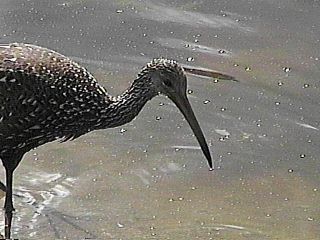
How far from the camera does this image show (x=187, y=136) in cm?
712

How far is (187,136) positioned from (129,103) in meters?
1.00

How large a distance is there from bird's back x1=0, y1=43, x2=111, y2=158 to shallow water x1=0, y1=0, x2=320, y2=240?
54cm

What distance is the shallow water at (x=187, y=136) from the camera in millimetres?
6289

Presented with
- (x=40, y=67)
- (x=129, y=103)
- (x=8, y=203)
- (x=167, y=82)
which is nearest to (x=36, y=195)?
(x=8, y=203)

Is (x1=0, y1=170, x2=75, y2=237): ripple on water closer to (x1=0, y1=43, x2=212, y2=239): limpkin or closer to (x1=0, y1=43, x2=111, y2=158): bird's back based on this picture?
(x1=0, y1=43, x2=212, y2=239): limpkin

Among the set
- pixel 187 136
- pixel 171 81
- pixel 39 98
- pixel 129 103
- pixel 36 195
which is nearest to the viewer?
pixel 39 98

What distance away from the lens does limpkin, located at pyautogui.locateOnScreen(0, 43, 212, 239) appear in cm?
582

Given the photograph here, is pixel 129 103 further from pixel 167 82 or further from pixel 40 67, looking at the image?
pixel 40 67

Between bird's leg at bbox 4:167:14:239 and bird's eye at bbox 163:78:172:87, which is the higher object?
bird's eye at bbox 163:78:172:87

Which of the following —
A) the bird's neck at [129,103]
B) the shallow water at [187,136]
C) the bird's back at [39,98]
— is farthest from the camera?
the shallow water at [187,136]

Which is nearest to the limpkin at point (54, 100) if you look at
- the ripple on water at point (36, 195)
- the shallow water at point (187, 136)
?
the ripple on water at point (36, 195)

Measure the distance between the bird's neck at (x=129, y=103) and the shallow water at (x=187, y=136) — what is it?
0.53 metres

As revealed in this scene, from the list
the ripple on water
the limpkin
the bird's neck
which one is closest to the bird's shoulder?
the limpkin

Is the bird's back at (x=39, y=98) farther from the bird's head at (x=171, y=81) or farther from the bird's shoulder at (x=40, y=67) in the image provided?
the bird's head at (x=171, y=81)
